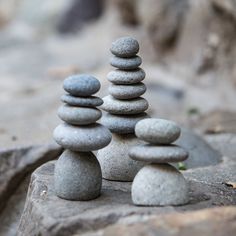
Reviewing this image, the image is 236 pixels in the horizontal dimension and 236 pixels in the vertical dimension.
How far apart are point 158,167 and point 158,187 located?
80mm

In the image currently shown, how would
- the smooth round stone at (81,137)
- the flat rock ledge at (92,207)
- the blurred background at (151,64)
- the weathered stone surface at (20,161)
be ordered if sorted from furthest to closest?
the blurred background at (151,64), the weathered stone surface at (20,161), the smooth round stone at (81,137), the flat rock ledge at (92,207)

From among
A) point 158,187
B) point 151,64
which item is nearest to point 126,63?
point 158,187

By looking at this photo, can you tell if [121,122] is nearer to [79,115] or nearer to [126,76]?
[126,76]

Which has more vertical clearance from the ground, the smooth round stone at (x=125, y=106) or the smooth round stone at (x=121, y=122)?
the smooth round stone at (x=125, y=106)

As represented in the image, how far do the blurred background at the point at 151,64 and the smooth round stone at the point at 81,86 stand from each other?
4.42 feet

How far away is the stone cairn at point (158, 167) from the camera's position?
7.84ft

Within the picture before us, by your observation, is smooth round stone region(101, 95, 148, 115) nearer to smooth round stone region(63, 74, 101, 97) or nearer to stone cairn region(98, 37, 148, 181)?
stone cairn region(98, 37, 148, 181)

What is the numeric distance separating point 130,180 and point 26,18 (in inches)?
305

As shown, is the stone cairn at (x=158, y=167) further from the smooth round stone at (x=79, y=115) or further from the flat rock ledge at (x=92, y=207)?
the smooth round stone at (x=79, y=115)

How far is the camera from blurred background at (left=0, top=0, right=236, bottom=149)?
194 inches

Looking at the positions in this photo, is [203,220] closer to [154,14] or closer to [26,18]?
[154,14]

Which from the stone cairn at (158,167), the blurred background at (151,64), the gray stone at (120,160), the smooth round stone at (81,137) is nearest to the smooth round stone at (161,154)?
the stone cairn at (158,167)

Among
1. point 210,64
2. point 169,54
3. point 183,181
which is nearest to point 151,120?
point 183,181

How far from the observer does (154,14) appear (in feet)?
21.4
